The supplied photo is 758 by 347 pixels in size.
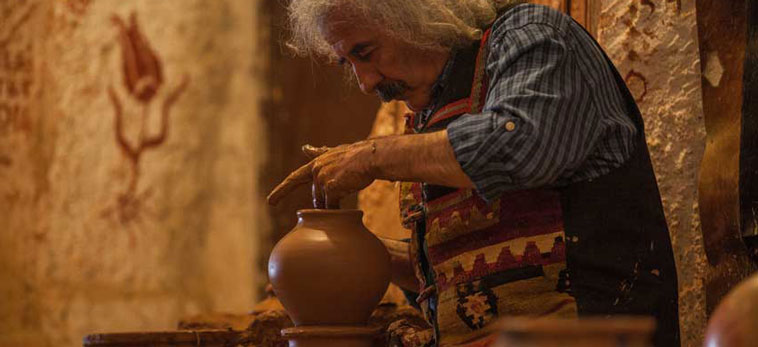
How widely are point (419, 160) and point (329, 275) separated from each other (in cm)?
41

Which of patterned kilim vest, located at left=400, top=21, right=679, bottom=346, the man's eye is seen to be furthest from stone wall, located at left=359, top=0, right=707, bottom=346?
the man's eye

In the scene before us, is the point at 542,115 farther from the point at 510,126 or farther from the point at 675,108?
the point at 675,108

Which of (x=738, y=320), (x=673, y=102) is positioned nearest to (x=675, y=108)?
(x=673, y=102)

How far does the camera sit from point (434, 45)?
2.59 metres

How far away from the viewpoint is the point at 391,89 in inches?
106

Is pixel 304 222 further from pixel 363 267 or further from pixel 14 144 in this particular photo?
pixel 14 144

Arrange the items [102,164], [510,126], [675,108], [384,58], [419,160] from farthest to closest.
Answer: [102,164], [675,108], [384,58], [419,160], [510,126]

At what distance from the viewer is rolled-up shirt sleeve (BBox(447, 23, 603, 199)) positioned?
2160 millimetres

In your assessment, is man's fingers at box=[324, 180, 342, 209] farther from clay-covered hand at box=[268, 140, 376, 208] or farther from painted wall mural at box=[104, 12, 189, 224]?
painted wall mural at box=[104, 12, 189, 224]

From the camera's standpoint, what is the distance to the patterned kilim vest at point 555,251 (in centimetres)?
231

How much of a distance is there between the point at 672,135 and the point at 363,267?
1.16 meters

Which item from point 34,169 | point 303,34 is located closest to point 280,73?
point 34,169

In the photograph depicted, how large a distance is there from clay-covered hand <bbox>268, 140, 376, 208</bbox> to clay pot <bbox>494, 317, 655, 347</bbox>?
1.25 m

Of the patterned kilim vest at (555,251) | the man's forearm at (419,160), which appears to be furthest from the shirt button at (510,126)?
the patterned kilim vest at (555,251)
